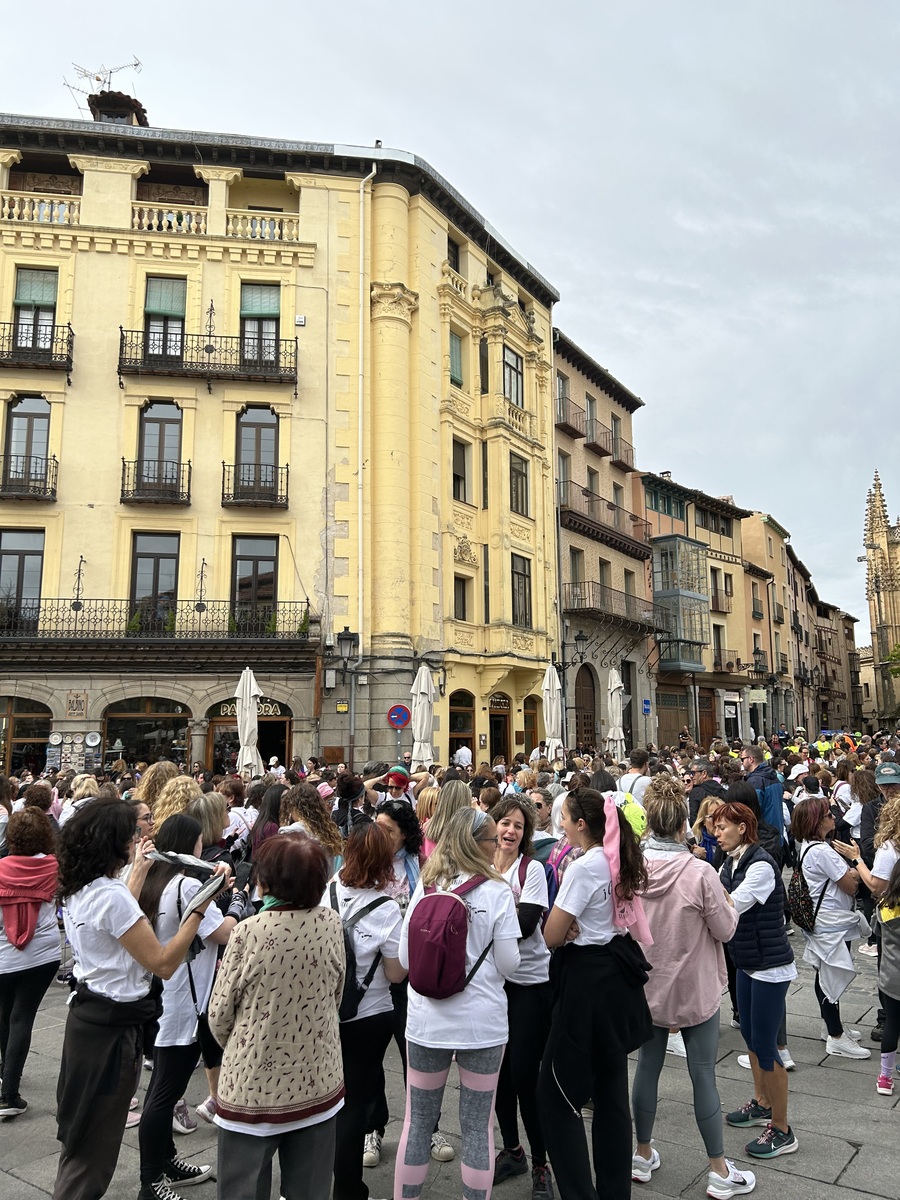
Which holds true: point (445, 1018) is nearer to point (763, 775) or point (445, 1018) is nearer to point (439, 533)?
point (763, 775)

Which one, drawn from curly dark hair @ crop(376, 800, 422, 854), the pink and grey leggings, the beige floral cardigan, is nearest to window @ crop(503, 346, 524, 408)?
curly dark hair @ crop(376, 800, 422, 854)

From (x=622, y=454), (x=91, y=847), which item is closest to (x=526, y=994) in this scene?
(x=91, y=847)

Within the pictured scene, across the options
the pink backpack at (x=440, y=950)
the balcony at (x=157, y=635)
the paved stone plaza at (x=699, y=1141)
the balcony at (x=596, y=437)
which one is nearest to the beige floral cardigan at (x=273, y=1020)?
the pink backpack at (x=440, y=950)

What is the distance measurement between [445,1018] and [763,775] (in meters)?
7.47

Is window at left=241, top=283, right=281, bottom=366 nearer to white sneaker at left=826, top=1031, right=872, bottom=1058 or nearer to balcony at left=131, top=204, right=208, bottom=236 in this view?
balcony at left=131, top=204, right=208, bottom=236

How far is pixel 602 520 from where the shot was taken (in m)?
34.9

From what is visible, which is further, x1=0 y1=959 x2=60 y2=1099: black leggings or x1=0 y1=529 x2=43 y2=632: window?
x1=0 y1=529 x2=43 y2=632: window

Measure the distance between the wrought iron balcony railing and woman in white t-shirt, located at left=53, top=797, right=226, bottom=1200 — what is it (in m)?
18.5

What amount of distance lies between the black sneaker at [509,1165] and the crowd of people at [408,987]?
0.04 ft

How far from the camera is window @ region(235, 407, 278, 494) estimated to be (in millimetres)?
23344

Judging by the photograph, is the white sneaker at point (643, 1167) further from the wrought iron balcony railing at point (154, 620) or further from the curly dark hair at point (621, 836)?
the wrought iron balcony railing at point (154, 620)

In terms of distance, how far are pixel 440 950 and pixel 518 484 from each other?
1009 inches

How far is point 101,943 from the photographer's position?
3820mm

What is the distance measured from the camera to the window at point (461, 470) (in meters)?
26.5
